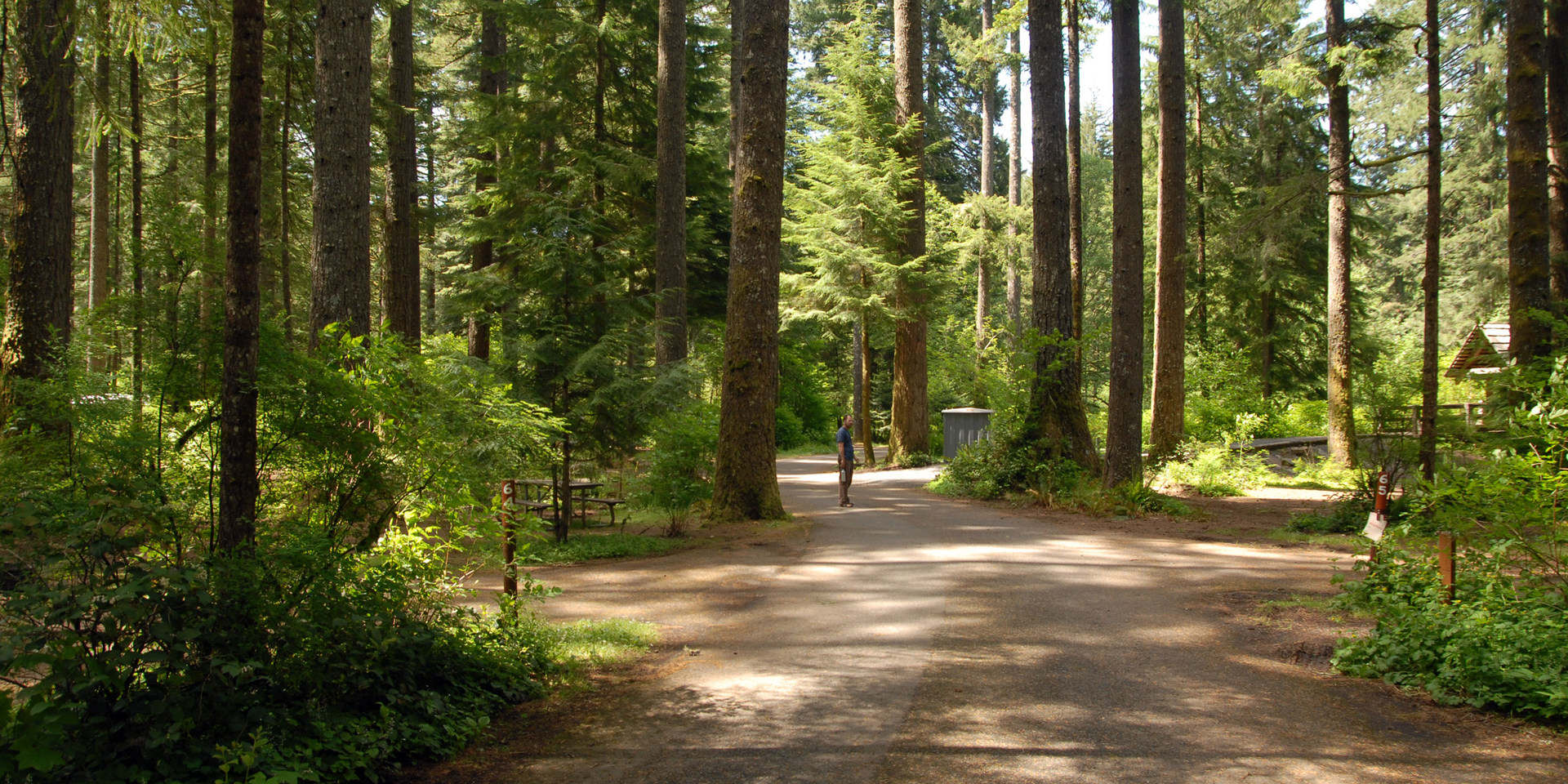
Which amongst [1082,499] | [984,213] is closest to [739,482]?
[1082,499]

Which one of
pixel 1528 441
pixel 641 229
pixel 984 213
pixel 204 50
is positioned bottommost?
pixel 1528 441

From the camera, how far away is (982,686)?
241 inches

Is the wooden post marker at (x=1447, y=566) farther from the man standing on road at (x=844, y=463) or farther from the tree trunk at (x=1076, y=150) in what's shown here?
the tree trunk at (x=1076, y=150)

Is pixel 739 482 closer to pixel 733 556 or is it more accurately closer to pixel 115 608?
pixel 733 556

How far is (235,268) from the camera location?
498cm

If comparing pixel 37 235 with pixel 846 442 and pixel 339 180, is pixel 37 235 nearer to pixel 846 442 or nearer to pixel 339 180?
pixel 339 180

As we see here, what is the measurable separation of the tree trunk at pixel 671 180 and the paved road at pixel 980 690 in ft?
27.8

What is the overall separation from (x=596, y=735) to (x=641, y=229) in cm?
1780

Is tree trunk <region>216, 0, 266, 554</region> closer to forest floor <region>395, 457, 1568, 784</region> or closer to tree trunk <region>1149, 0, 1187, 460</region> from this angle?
forest floor <region>395, 457, 1568, 784</region>

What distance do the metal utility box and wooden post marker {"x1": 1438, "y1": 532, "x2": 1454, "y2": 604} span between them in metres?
20.5

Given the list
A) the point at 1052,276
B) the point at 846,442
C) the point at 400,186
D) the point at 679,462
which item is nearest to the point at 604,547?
the point at 679,462

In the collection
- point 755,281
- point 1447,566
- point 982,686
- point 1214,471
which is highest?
point 755,281

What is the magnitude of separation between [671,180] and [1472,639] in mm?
15874

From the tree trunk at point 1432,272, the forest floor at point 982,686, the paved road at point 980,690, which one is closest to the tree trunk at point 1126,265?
the forest floor at point 982,686
